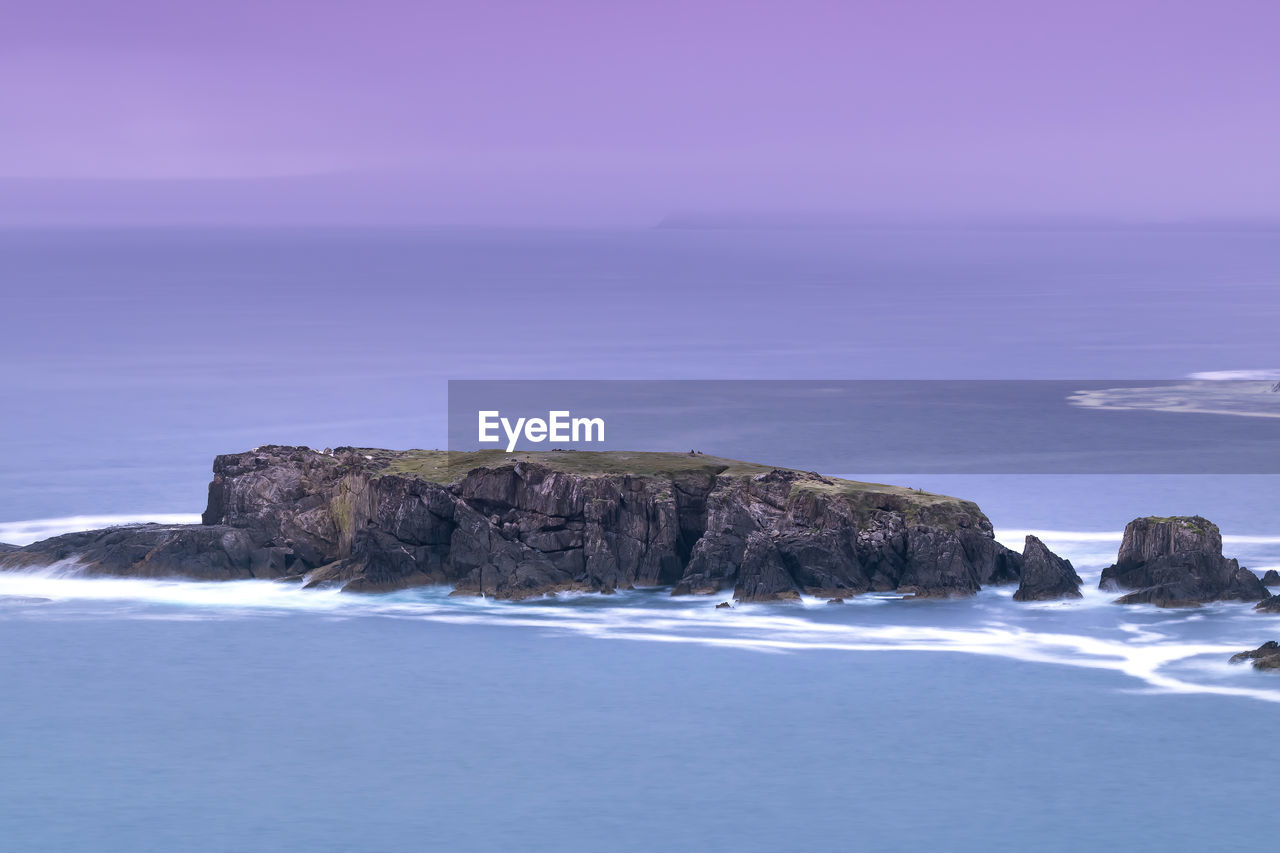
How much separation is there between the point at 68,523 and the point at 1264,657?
6063cm

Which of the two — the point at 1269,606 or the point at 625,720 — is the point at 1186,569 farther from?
the point at 625,720

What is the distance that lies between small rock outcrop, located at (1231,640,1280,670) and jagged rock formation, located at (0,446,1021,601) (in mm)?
12999

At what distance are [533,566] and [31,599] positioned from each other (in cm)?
2197

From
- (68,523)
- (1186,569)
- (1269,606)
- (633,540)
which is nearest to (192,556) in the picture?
(68,523)

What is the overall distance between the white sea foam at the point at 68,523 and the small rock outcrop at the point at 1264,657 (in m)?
50.4

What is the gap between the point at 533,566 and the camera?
8894 cm

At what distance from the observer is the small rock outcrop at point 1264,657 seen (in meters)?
77.4

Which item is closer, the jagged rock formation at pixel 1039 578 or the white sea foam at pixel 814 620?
the white sea foam at pixel 814 620

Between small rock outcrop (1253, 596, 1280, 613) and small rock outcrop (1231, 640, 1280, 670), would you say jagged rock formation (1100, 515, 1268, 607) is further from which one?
small rock outcrop (1231, 640, 1280, 670)

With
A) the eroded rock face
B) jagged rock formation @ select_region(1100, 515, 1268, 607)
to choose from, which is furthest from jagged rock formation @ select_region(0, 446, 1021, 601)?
jagged rock formation @ select_region(1100, 515, 1268, 607)


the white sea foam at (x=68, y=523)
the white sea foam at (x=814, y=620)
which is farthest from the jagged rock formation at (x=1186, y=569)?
the white sea foam at (x=68, y=523)

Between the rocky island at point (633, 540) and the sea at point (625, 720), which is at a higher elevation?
the rocky island at point (633, 540)

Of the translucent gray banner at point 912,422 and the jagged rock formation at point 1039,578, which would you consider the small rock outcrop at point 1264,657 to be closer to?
the jagged rock formation at point 1039,578

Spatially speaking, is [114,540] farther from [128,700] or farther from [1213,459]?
[1213,459]
